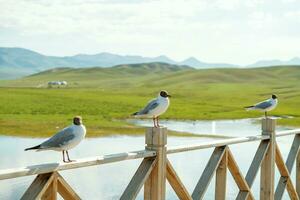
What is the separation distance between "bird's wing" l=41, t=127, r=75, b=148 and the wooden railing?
32 cm

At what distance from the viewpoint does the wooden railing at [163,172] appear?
4254 millimetres

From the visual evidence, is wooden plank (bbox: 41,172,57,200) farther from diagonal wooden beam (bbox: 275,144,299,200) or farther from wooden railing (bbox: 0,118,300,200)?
diagonal wooden beam (bbox: 275,144,299,200)

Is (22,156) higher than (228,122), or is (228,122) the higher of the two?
(228,122)

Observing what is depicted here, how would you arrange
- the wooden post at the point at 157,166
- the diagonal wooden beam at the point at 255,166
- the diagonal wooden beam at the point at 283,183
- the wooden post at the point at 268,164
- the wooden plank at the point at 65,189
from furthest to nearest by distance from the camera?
the diagonal wooden beam at the point at 283,183 → the wooden post at the point at 268,164 → the diagonal wooden beam at the point at 255,166 → the wooden post at the point at 157,166 → the wooden plank at the point at 65,189

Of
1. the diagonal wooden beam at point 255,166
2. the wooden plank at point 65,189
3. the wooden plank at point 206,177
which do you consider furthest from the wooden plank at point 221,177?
the wooden plank at point 65,189

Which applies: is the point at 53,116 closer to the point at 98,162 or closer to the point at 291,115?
the point at 291,115

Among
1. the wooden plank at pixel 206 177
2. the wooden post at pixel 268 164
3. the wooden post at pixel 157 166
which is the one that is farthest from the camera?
the wooden post at pixel 268 164

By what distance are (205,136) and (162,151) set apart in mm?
29286

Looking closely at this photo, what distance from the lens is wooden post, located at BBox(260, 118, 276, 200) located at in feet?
25.9

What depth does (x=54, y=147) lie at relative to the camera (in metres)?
4.79

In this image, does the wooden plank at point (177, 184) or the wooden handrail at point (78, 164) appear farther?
the wooden plank at point (177, 184)

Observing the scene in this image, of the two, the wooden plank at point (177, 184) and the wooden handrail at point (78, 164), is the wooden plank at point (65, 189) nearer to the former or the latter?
the wooden handrail at point (78, 164)

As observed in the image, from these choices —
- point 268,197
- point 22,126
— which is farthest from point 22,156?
point 268,197

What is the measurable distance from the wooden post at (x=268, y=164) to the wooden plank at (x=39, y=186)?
171 inches
